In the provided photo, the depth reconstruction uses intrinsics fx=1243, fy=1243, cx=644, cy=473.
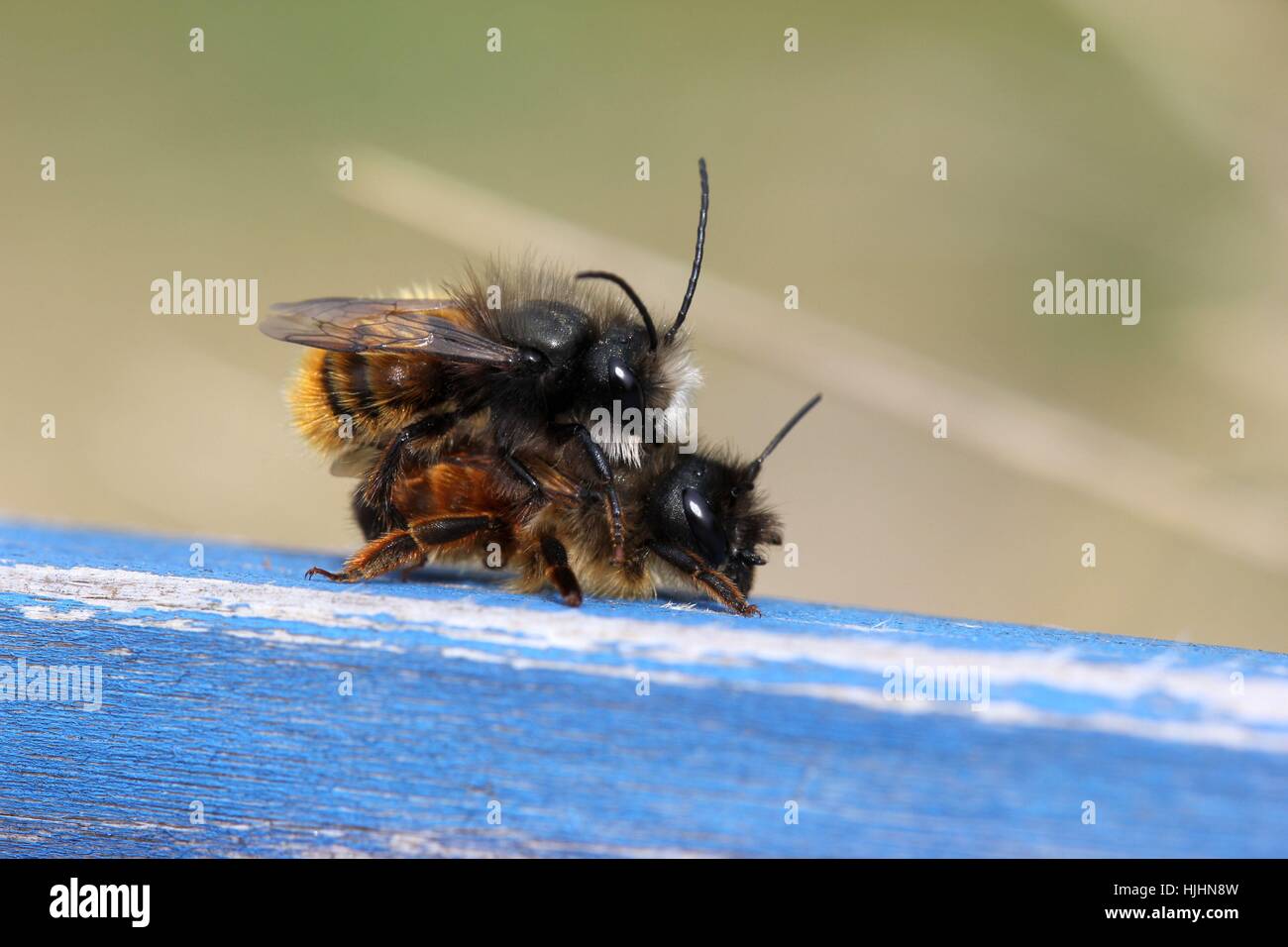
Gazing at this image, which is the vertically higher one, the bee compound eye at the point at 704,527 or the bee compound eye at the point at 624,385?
the bee compound eye at the point at 624,385

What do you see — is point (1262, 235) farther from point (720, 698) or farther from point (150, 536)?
point (150, 536)

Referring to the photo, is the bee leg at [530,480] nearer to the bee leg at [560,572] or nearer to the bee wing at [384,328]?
the bee leg at [560,572]

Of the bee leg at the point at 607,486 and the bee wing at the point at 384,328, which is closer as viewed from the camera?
the bee leg at the point at 607,486

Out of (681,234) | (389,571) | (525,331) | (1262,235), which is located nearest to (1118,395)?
(1262,235)
